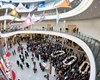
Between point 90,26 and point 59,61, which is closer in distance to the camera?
point 59,61

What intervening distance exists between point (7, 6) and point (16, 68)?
2139cm

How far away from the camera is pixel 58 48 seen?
28703 mm

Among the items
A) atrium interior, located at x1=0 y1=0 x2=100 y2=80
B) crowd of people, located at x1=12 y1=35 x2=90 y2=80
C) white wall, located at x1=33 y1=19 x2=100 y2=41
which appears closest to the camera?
atrium interior, located at x1=0 y1=0 x2=100 y2=80

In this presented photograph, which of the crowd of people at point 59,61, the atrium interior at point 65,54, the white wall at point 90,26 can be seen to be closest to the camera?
the atrium interior at point 65,54

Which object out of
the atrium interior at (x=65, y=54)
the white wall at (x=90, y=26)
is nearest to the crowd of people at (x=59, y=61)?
the atrium interior at (x=65, y=54)

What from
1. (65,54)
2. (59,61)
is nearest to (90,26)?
(65,54)

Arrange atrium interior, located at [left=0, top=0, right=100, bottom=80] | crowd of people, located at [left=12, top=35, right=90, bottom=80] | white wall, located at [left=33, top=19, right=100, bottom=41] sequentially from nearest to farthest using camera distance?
atrium interior, located at [left=0, top=0, right=100, bottom=80] < crowd of people, located at [left=12, top=35, right=90, bottom=80] < white wall, located at [left=33, top=19, right=100, bottom=41]

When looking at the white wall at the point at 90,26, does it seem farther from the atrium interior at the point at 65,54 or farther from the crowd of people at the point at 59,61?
the crowd of people at the point at 59,61

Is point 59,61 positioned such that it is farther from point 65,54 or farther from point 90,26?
point 90,26

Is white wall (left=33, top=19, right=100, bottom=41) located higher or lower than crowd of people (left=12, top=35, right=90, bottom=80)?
higher

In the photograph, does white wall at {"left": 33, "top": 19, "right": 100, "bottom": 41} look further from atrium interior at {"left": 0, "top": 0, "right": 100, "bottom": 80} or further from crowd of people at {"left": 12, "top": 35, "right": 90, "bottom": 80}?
crowd of people at {"left": 12, "top": 35, "right": 90, "bottom": 80}

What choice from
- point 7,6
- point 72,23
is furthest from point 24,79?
point 7,6

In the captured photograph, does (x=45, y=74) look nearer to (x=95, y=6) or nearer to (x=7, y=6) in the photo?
(x=95, y=6)

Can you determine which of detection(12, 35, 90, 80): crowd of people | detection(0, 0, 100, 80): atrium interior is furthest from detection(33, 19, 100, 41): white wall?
detection(12, 35, 90, 80): crowd of people
